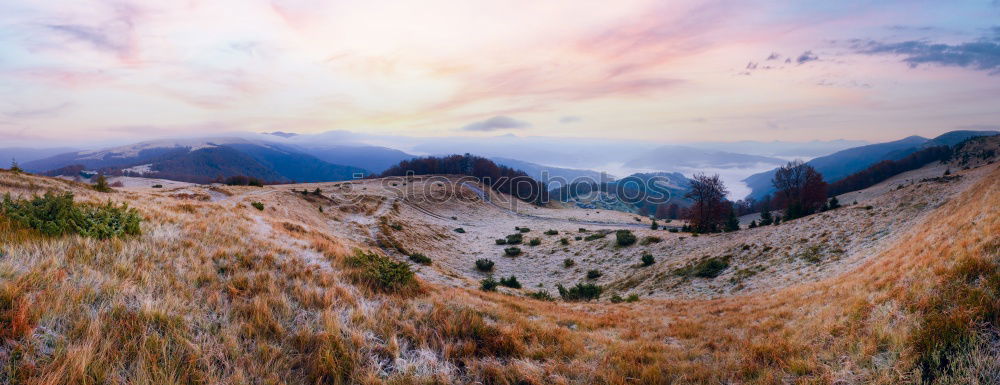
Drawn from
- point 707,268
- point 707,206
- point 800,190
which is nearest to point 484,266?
point 707,268

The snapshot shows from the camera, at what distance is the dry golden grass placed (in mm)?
3852

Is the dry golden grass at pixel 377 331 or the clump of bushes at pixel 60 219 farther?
the clump of bushes at pixel 60 219

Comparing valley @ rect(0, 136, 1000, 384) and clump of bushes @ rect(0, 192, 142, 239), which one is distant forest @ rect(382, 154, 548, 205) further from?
clump of bushes @ rect(0, 192, 142, 239)

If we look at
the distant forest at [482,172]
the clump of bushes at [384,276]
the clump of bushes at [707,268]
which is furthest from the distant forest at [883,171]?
the clump of bushes at [384,276]

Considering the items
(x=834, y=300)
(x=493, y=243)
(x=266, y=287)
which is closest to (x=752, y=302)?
(x=834, y=300)

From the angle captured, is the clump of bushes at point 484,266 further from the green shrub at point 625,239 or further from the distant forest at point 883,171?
the distant forest at point 883,171

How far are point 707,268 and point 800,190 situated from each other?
147ft

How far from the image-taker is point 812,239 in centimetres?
1750

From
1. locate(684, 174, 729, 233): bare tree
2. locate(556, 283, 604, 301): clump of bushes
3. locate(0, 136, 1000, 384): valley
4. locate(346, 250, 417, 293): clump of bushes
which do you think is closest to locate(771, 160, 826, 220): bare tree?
locate(684, 174, 729, 233): bare tree

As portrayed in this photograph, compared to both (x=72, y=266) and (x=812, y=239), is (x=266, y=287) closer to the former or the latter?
(x=72, y=266)

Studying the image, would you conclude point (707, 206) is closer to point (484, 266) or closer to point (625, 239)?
point (625, 239)

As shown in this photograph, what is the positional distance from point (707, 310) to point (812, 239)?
11.6 m

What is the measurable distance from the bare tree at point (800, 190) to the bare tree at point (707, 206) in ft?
20.0

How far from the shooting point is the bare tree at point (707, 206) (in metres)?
36.9
